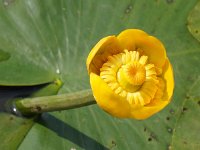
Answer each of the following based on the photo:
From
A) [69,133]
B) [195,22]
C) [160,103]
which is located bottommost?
[69,133]

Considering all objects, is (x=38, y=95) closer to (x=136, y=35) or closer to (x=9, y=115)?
(x=9, y=115)

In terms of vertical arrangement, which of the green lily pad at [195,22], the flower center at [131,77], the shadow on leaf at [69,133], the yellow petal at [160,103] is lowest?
the shadow on leaf at [69,133]

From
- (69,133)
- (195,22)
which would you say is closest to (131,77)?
(69,133)

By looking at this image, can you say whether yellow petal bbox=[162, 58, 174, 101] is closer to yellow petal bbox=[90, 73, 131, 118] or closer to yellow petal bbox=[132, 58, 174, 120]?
yellow petal bbox=[132, 58, 174, 120]

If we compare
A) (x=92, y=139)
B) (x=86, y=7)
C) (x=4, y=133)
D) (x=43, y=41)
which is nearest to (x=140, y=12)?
(x=86, y=7)

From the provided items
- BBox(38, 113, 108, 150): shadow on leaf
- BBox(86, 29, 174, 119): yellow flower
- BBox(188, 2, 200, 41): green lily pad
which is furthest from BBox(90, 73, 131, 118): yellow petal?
BBox(188, 2, 200, 41): green lily pad

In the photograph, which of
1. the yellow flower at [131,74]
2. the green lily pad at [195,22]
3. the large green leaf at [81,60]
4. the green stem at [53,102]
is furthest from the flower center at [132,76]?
the green lily pad at [195,22]

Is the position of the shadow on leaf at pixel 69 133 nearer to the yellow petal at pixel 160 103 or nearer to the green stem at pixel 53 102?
the green stem at pixel 53 102

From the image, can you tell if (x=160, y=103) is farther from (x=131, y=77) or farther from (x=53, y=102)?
(x=53, y=102)
